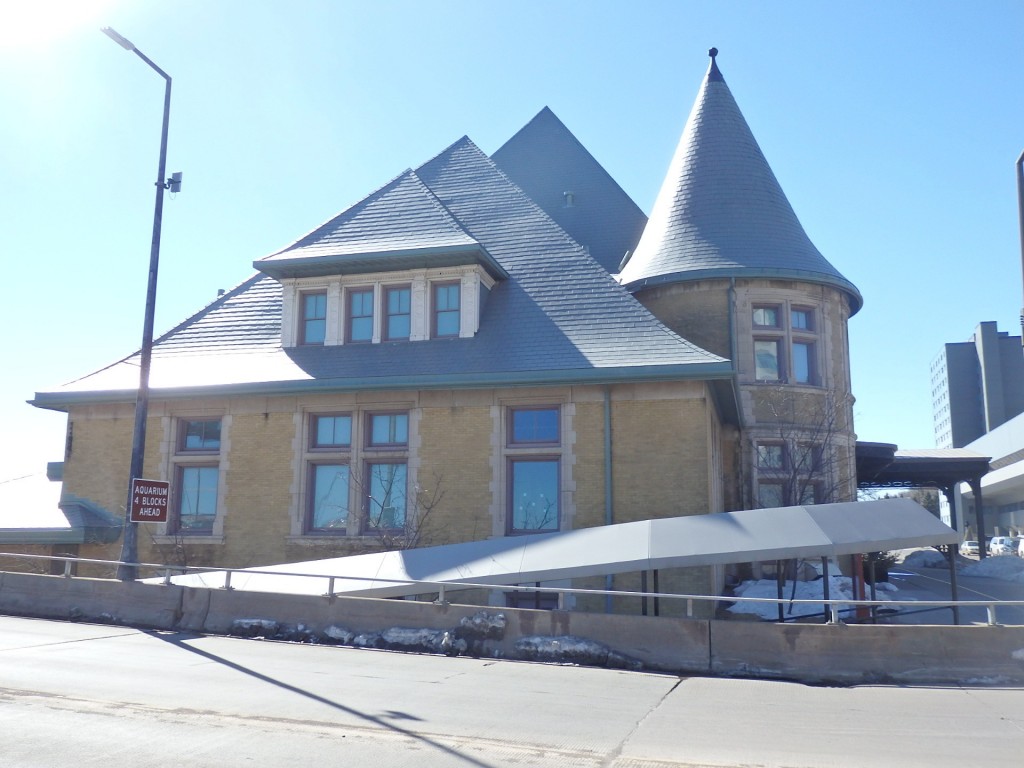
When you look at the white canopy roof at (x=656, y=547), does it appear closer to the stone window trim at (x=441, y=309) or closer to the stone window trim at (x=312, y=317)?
the stone window trim at (x=441, y=309)

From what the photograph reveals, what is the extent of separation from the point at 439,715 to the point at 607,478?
9.51 meters

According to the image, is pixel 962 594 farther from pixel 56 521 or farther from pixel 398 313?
pixel 56 521

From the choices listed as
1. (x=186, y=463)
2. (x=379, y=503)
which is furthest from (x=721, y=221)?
(x=186, y=463)

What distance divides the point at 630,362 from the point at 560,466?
7.77 ft

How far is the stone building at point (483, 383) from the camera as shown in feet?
58.9

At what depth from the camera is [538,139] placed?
3056 centimetres

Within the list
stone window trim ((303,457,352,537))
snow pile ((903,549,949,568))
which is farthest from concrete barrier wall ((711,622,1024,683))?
snow pile ((903,549,949,568))

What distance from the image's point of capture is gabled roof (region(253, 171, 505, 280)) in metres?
20.0

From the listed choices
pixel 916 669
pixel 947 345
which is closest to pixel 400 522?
pixel 916 669

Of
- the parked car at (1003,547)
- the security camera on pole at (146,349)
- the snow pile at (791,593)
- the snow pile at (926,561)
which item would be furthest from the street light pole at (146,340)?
the parked car at (1003,547)

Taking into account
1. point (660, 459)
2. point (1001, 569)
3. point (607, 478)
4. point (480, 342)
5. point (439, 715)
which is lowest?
point (439, 715)

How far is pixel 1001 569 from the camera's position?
35469mm

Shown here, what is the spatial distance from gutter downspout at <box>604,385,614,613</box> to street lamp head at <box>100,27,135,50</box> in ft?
31.9

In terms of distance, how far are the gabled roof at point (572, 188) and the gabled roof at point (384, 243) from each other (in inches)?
272
